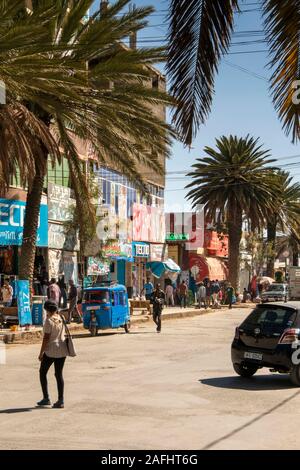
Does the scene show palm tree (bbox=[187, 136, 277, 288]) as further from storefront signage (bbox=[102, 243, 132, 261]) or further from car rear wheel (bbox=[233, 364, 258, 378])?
car rear wheel (bbox=[233, 364, 258, 378])

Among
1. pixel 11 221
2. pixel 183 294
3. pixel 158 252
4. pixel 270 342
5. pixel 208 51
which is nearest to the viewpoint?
pixel 208 51

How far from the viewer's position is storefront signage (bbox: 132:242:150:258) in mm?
46891

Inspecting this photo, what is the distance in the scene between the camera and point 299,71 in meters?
7.07

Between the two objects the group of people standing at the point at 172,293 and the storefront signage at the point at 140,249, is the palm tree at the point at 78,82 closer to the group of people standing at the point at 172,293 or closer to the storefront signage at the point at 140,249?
the group of people standing at the point at 172,293

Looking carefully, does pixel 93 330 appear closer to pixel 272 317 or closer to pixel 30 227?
pixel 30 227

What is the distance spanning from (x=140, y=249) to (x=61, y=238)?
12.5 meters

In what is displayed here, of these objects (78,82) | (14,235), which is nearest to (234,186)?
(14,235)

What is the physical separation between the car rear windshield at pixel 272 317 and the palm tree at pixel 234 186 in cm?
3901

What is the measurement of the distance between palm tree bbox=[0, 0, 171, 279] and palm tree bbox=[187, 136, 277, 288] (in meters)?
31.4

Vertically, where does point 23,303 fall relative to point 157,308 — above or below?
above

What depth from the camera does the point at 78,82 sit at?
1677 centimetres

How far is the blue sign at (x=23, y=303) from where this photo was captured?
982 inches
